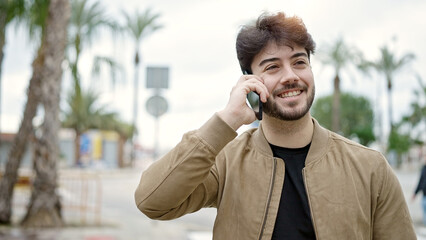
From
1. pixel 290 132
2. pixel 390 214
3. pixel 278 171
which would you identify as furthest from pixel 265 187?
pixel 390 214

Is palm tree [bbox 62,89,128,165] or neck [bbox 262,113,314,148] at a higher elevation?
neck [bbox 262,113,314,148]

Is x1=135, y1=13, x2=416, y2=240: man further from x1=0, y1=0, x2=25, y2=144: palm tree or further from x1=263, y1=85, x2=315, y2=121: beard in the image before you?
Answer: x1=0, y1=0, x2=25, y2=144: palm tree

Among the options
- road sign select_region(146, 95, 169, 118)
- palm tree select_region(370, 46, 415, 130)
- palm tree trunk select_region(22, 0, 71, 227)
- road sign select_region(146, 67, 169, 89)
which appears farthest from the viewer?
palm tree select_region(370, 46, 415, 130)

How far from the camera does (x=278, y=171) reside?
2.08 m

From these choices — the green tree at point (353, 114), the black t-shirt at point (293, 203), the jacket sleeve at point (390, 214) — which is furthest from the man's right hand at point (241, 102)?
the green tree at point (353, 114)

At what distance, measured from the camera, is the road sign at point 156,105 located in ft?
36.0

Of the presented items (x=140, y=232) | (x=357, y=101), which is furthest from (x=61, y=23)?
(x=357, y=101)

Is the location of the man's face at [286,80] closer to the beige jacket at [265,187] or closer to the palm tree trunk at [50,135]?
the beige jacket at [265,187]

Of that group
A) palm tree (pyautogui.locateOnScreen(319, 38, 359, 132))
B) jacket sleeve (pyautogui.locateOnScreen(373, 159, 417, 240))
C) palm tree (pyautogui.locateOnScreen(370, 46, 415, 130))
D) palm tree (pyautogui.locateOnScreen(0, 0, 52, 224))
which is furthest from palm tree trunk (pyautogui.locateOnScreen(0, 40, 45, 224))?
palm tree (pyautogui.locateOnScreen(370, 46, 415, 130))

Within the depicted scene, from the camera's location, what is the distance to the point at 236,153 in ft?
7.13

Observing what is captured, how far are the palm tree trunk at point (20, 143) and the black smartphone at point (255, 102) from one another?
8.46m

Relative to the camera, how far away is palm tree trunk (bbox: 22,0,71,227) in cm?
948

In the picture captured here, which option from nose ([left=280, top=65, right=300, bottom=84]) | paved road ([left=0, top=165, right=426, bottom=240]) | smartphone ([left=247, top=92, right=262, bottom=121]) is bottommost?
paved road ([left=0, top=165, right=426, bottom=240])

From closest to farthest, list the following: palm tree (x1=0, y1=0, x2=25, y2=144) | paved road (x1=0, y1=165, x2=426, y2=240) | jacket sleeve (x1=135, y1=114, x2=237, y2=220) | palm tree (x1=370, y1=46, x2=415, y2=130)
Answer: jacket sleeve (x1=135, y1=114, x2=237, y2=220) < paved road (x1=0, y1=165, x2=426, y2=240) < palm tree (x1=0, y1=0, x2=25, y2=144) < palm tree (x1=370, y1=46, x2=415, y2=130)
